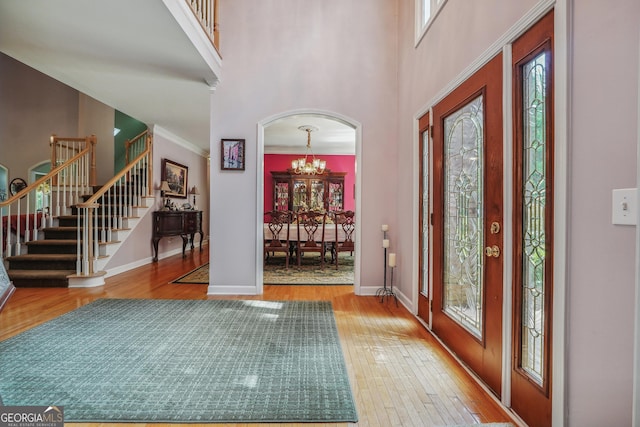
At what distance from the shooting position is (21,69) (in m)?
7.54

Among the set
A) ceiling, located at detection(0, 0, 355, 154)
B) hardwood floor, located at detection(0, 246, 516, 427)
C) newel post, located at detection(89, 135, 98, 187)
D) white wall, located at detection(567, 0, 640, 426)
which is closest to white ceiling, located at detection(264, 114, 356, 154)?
ceiling, located at detection(0, 0, 355, 154)

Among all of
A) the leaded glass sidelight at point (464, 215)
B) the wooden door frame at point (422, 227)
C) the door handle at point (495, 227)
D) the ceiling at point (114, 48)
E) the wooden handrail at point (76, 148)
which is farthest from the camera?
the wooden handrail at point (76, 148)

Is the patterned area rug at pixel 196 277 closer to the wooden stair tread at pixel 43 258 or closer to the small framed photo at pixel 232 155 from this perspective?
the wooden stair tread at pixel 43 258

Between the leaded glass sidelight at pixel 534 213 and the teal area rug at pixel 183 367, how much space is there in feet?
3.09

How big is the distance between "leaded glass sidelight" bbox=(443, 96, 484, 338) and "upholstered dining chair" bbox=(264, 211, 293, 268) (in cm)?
310

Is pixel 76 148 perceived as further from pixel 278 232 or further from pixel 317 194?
pixel 317 194

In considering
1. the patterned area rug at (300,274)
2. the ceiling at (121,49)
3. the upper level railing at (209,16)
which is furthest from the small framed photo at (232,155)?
the patterned area rug at (300,274)

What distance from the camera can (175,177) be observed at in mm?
7027

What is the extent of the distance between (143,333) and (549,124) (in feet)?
10.0

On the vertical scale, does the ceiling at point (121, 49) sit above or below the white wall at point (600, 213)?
above

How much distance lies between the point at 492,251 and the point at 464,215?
48 cm

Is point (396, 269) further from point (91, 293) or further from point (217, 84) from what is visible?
point (91, 293)

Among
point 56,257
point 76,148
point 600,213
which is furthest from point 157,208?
point 600,213

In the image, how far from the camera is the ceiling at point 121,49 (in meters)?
2.71
